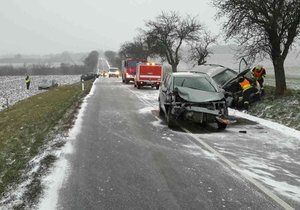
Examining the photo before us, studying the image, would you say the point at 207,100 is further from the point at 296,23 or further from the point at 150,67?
the point at 150,67

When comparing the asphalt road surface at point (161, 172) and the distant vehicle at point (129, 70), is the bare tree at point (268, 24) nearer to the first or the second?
the asphalt road surface at point (161, 172)

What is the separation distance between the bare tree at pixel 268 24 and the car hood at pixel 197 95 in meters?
7.13

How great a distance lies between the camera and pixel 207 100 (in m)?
12.6

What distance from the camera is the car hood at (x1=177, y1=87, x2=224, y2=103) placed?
501 inches

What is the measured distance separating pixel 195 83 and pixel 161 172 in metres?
7.10

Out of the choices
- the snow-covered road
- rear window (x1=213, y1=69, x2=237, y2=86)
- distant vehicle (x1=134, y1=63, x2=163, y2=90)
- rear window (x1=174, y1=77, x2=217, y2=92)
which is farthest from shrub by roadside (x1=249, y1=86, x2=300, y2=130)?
distant vehicle (x1=134, y1=63, x2=163, y2=90)

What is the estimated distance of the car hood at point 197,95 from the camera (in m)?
12.7

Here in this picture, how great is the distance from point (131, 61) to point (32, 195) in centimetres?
3988

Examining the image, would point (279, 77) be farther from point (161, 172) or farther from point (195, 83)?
point (161, 172)

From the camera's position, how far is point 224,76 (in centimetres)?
2067

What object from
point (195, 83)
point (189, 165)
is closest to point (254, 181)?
point (189, 165)

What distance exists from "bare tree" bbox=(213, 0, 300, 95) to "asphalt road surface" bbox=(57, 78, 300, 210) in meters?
8.28

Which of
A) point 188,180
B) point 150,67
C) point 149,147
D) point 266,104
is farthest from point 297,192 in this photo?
point 150,67

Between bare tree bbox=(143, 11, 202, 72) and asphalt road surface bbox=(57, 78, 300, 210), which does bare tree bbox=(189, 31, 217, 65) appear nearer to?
bare tree bbox=(143, 11, 202, 72)
